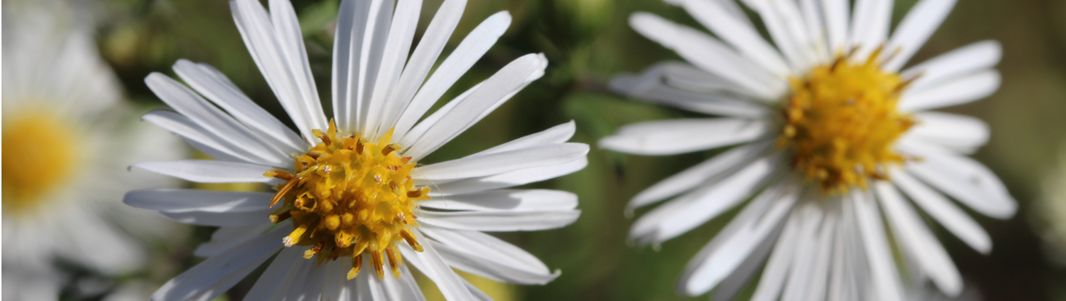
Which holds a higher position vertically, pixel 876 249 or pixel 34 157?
pixel 34 157

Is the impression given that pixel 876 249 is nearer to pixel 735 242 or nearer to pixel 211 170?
pixel 735 242

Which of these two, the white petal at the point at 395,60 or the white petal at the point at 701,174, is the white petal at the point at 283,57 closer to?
the white petal at the point at 395,60

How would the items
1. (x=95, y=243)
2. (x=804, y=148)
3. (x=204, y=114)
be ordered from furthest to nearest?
(x=95, y=243), (x=804, y=148), (x=204, y=114)

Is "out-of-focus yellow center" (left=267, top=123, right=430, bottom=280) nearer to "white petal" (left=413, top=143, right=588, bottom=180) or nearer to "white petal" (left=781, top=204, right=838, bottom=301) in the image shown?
"white petal" (left=413, top=143, right=588, bottom=180)

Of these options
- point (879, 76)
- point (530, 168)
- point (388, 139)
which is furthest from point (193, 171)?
point (879, 76)

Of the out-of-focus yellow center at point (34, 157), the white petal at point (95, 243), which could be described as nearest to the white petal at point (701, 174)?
the white petal at point (95, 243)

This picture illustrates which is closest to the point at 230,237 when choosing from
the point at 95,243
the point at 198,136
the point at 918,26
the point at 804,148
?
the point at 198,136

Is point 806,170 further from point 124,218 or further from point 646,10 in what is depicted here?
point 124,218
